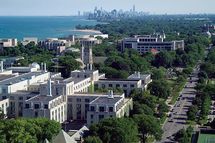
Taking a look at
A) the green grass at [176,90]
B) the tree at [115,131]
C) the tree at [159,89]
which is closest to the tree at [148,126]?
the tree at [115,131]

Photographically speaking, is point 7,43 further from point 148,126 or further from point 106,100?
point 148,126

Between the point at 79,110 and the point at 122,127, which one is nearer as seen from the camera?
the point at 122,127

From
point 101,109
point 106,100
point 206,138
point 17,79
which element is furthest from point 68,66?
point 206,138

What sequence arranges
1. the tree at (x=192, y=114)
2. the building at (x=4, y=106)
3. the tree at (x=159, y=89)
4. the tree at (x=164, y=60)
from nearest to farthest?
1. the building at (x=4, y=106)
2. the tree at (x=192, y=114)
3. the tree at (x=159, y=89)
4. the tree at (x=164, y=60)

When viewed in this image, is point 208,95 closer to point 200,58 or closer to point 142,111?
point 142,111

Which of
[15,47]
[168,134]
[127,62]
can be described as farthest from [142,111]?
[15,47]

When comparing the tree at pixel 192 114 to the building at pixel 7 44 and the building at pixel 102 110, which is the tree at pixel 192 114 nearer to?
the building at pixel 102 110
